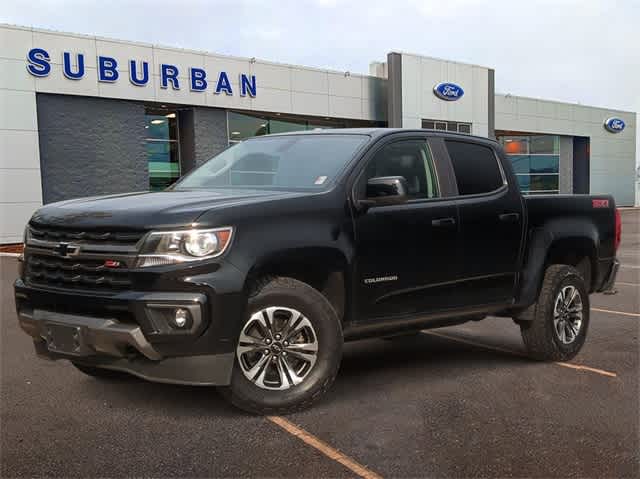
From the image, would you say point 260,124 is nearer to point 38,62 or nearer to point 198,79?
point 198,79

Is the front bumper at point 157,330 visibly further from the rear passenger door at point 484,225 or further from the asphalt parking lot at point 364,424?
the rear passenger door at point 484,225

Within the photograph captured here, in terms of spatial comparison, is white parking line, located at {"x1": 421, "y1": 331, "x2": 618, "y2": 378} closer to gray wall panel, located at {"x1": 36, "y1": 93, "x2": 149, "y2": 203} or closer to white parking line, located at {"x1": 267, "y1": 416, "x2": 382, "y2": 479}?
white parking line, located at {"x1": 267, "y1": 416, "x2": 382, "y2": 479}

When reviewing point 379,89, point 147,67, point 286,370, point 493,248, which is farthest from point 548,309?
point 379,89

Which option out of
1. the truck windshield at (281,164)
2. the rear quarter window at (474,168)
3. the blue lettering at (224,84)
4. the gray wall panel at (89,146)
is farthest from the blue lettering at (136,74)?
the rear quarter window at (474,168)

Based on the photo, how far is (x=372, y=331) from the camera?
495 centimetres

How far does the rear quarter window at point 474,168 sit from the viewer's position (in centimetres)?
562

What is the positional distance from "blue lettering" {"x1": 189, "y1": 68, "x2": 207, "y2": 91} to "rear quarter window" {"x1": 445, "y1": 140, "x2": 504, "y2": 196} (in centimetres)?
1955

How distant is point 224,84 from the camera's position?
82.2ft

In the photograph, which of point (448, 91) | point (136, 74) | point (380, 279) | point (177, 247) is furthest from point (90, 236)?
point (448, 91)

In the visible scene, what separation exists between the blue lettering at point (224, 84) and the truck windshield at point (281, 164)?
64.8 feet

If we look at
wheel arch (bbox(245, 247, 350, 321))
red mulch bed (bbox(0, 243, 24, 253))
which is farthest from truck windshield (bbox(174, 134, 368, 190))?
red mulch bed (bbox(0, 243, 24, 253))

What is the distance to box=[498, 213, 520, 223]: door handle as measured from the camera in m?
5.65

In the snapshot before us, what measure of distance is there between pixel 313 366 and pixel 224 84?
71.8 feet

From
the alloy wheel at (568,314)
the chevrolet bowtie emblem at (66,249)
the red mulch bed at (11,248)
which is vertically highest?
the chevrolet bowtie emblem at (66,249)
